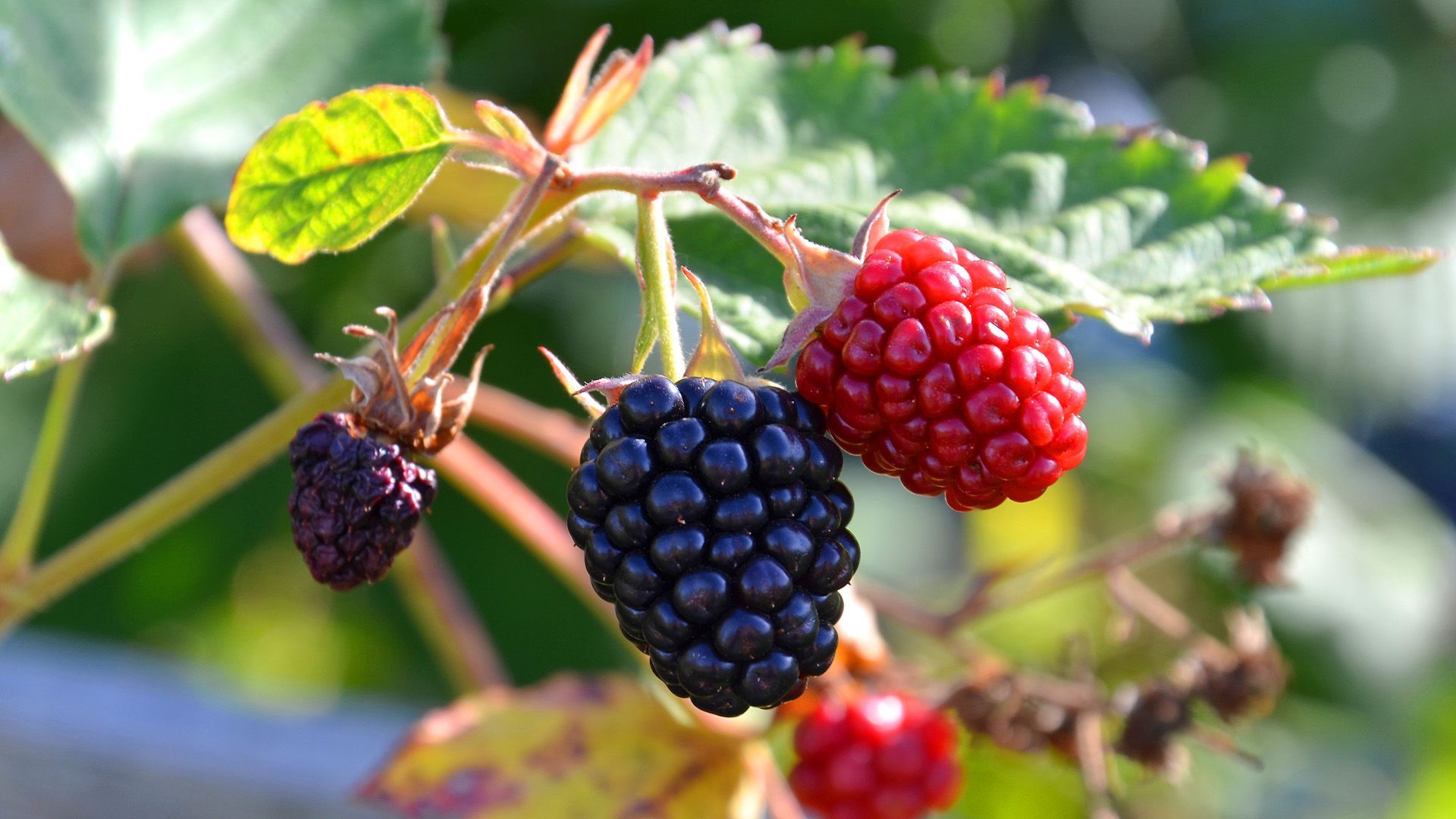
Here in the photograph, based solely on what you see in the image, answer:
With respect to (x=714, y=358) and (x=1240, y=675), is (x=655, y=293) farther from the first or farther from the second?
(x=1240, y=675)

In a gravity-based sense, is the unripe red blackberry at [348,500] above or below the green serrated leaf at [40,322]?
above

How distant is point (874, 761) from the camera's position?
2.90ft

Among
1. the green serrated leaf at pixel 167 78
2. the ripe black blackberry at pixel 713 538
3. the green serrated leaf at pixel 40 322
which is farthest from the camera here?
the green serrated leaf at pixel 167 78

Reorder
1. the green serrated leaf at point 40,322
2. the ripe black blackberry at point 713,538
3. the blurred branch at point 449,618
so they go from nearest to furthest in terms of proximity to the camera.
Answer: the ripe black blackberry at point 713,538, the green serrated leaf at point 40,322, the blurred branch at point 449,618

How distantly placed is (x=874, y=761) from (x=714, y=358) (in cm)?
44

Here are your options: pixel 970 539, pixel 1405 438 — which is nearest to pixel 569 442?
pixel 970 539

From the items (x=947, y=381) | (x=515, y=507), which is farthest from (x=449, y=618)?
(x=947, y=381)

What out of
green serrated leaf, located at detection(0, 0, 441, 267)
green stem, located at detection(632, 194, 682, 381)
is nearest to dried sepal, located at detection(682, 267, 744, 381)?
green stem, located at detection(632, 194, 682, 381)

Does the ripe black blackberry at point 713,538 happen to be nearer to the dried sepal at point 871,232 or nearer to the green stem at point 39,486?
the dried sepal at point 871,232

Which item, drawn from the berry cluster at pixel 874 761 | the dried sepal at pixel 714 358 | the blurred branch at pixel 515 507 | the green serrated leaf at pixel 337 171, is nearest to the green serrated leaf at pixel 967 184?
the dried sepal at pixel 714 358

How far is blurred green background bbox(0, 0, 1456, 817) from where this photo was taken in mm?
1468

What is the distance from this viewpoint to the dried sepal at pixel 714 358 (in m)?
0.54

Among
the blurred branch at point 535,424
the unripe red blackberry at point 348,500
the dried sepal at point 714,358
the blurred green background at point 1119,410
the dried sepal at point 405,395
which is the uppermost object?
the dried sepal at point 714,358

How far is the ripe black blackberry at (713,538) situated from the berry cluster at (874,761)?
41cm
